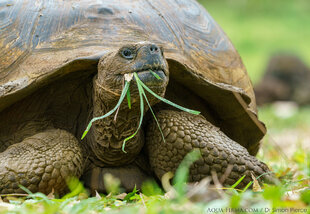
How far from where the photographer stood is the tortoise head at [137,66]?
2.93 meters

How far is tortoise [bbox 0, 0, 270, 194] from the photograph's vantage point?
3.09 m

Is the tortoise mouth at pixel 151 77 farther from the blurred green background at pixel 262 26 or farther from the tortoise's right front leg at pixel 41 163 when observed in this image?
the blurred green background at pixel 262 26

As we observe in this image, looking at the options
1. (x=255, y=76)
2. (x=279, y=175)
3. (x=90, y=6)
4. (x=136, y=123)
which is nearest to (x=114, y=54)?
(x=136, y=123)

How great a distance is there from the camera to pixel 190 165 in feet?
10.7

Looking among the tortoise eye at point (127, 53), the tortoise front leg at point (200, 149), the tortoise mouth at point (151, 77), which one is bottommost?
the tortoise front leg at point (200, 149)

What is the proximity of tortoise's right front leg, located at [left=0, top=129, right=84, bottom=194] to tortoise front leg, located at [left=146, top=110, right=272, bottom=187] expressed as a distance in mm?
514

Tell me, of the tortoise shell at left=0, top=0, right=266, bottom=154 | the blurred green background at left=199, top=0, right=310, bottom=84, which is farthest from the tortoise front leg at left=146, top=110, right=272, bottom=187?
the blurred green background at left=199, top=0, right=310, bottom=84

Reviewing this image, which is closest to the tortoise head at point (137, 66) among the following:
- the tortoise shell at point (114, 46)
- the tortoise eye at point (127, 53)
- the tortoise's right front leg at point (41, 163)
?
the tortoise eye at point (127, 53)

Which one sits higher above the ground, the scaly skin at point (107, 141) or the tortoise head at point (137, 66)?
the tortoise head at point (137, 66)

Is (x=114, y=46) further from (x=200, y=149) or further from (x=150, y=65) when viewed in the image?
(x=200, y=149)

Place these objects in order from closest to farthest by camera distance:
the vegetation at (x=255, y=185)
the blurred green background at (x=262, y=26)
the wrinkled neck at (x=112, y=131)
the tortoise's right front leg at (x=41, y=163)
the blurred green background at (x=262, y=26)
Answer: the vegetation at (x=255, y=185) → the tortoise's right front leg at (x=41, y=163) → the wrinkled neck at (x=112, y=131) → the blurred green background at (x=262, y=26) → the blurred green background at (x=262, y=26)

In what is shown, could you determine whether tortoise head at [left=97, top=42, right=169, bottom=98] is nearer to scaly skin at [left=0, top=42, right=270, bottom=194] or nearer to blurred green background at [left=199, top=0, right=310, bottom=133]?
scaly skin at [left=0, top=42, right=270, bottom=194]

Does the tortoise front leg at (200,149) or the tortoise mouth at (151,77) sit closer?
the tortoise mouth at (151,77)

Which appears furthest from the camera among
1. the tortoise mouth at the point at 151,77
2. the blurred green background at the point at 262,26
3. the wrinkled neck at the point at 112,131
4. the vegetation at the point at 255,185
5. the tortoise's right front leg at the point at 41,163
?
the blurred green background at the point at 262,26
